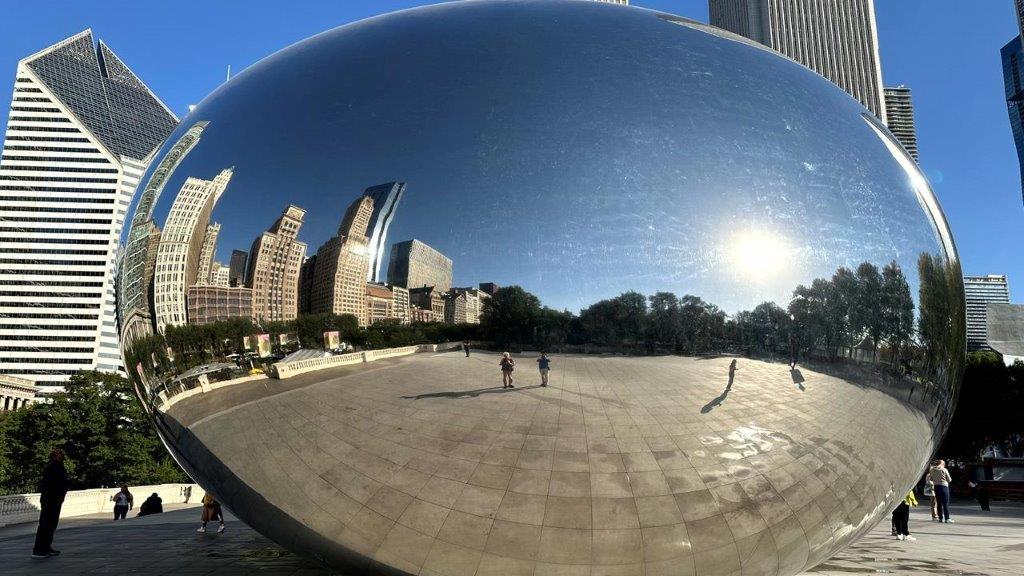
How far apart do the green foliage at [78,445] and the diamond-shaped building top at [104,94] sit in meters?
117

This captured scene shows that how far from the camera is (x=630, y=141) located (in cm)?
342

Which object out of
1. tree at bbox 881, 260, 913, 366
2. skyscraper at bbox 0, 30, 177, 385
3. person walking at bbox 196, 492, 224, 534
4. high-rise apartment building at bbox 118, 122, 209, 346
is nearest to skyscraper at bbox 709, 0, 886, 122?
skyscraper at bbox 0, 30, 177, 385

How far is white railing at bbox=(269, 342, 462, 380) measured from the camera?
11.1 ft

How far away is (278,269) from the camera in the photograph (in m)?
3.55

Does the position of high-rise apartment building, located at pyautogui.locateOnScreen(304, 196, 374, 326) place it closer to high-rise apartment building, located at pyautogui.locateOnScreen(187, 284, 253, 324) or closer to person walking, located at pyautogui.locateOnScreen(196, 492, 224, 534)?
high-rise apartment building, located at pyautogui.locateOnScreen(187, 284, 253, 324)

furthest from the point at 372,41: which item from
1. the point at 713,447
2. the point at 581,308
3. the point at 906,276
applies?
the point at 906,276

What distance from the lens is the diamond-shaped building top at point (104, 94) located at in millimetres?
148125

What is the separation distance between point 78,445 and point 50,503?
164 feet

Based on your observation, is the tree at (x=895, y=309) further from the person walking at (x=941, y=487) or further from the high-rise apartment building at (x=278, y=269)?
the person walking at (x=941, y=487)

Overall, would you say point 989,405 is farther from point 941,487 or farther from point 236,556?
point 236,556

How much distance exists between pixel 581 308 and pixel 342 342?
137 centimetres

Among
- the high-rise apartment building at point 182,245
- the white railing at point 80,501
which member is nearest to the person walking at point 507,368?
the high-rise apartment building at point 182,245

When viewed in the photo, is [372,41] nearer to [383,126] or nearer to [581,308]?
[383,126]

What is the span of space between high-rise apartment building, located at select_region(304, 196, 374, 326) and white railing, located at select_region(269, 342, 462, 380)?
0.19 meters
